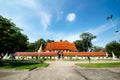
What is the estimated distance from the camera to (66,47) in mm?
91062

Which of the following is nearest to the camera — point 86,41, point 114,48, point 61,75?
point 61,75

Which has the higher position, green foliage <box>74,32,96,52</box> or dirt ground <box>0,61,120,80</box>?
green foliage <box>74,32,96,52</box>

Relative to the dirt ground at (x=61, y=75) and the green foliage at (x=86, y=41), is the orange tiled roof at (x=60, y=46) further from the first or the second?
the dirt ground at (x=61, y=75)

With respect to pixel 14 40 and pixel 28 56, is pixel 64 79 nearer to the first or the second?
pixel 14 40

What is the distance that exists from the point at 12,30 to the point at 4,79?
70.2 ft

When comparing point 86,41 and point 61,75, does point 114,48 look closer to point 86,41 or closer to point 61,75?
point 86,41

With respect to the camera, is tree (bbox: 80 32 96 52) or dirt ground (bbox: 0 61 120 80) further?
tree (bbox: 80 32 96 52)

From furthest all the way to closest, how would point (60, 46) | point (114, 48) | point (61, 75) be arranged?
point (60, 46) < point (114, 48) < point (61, 75)

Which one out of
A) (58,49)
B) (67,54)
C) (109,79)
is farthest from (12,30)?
(58,49)

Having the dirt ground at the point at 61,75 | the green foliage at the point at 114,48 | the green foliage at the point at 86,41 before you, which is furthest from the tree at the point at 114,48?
the dirt ground at the point at 61,75

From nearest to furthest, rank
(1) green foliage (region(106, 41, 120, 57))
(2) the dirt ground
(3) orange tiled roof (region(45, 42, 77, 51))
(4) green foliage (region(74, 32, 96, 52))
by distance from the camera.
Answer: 1. (2) the dirt ground
2. (1) green foliage (region(106, 41, 120, 57))
3. (3) orange tiled roof (region(45, 42, 77, 51))
4. (4) green foliage (region(74, 32, 96, 52))

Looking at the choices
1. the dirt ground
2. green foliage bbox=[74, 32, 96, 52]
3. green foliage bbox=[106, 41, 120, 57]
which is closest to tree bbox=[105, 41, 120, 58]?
green foliage bbox=[106, 41, 120, 57]

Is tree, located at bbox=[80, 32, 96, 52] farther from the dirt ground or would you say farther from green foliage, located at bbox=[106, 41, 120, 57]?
the dirt ground

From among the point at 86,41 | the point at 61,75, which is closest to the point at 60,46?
the point at 86,41
